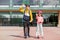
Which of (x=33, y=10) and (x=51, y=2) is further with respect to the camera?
(x=51, y=2)

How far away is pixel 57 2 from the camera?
2481 cm

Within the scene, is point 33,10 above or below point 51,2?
below

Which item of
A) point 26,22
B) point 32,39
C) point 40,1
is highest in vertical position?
point 40,1

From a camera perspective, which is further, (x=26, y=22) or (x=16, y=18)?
(x=16, y=18)

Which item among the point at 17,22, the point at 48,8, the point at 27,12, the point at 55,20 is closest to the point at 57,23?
the point at 55,20

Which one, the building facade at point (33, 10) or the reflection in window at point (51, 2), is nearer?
the building facade at point (33, 10)

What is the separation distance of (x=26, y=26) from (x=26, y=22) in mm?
231

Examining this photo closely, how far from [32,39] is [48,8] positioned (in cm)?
1234

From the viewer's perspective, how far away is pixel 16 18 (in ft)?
82.4

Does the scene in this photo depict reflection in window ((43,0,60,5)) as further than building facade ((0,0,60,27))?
Yes

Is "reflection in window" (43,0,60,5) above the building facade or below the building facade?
above

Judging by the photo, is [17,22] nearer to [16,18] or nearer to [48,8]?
[16,18]

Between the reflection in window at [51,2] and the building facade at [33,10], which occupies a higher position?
the reflection in window at [51,2]

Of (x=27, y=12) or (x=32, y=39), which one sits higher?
(x=27, y=12)
